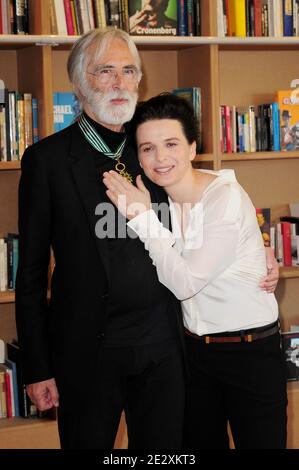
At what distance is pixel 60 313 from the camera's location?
217cm

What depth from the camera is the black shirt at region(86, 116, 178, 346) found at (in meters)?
2.11

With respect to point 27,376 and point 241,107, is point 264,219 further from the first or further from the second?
point 27,376

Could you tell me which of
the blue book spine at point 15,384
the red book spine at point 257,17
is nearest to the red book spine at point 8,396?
the blue book spine at point 15,384

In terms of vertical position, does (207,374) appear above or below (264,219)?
below

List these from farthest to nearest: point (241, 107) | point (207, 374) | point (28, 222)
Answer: point (241, 107) → point (207, 374) → point (28, 222)

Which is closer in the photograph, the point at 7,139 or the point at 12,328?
the point at 7,139

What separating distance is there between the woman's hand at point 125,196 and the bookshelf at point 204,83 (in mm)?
1099

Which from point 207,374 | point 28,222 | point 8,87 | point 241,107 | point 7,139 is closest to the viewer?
point 28,222

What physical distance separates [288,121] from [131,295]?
5.91ft

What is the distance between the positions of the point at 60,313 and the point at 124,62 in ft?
2.44

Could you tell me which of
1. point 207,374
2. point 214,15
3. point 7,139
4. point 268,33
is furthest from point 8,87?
point 207,374

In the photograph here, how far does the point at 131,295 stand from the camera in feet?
6.94

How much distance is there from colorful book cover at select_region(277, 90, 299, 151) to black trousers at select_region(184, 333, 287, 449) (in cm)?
157

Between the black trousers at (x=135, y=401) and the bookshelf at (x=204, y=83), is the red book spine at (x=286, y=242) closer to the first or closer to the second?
the bookshelf at (x=204, y=83)
